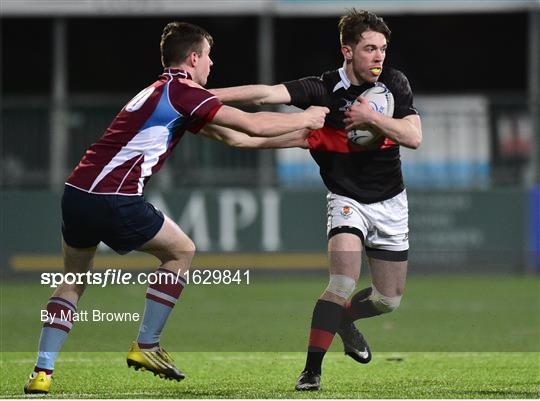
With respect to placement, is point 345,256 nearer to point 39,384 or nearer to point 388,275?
point 388,275

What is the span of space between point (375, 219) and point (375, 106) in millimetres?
726

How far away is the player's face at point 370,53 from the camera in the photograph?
891 cm

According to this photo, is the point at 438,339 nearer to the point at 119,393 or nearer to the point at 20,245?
the point at 119,393

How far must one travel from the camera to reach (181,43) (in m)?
8.53

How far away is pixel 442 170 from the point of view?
19.2 metres

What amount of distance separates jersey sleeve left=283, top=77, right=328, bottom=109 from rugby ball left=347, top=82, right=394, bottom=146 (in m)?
0.22

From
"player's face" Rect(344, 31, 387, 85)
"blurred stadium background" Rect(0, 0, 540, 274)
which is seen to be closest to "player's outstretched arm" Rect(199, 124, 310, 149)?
"player's face" Rect(344, 31, 387, 85)

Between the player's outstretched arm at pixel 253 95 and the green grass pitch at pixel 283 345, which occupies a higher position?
the player's outstretched arm at pixel 253 95

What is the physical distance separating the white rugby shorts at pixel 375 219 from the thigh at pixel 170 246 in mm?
923

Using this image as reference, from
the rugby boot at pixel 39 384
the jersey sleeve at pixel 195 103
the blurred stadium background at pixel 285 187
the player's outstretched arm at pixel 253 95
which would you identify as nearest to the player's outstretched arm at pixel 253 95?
the player's outstretched arm at pixel 253 95

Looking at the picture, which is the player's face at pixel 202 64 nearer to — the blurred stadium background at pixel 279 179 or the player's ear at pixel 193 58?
the player's ear at pixel 193 58

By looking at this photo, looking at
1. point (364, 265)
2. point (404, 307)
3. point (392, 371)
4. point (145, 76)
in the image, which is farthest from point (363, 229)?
point (145, 76)

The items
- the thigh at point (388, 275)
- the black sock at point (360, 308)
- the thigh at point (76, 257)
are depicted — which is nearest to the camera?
the thigh at point (76, 257)

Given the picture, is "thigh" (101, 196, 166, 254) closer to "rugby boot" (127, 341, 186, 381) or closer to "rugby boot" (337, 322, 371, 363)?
"rugby boot" (127, 341, 186, 381)
